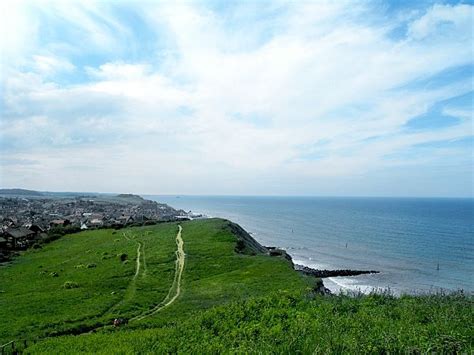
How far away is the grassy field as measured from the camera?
17109 mm

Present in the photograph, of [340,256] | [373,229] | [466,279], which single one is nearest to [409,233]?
[373,229]

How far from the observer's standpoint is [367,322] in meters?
19.7

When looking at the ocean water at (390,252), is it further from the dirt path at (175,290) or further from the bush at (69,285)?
the bush at (69,285)

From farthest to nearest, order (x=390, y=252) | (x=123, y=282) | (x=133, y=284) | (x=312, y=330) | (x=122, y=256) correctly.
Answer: (x=390, y=252), (x=122, y=256), (x=123, y=282), (x=133, y=284), (x=312, y=330)

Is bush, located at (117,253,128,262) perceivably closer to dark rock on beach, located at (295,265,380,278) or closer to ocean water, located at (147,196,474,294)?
ocean water, located at (147,196,474,294)

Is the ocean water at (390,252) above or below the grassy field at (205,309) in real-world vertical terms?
below

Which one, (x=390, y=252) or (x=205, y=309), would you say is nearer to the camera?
(x=205, y=309)

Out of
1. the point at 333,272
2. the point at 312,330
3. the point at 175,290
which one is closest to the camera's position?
the point at 312,330

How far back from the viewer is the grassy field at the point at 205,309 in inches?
674

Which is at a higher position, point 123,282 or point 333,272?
point 123,282

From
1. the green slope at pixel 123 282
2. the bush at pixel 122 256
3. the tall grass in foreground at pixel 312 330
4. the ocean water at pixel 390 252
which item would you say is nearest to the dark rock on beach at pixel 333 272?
the ocean water at pixel 390 252

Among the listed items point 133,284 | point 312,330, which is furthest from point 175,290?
point 312,330

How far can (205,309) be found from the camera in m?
32.0

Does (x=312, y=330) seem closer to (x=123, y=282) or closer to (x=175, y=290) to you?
(x=175, y=290)
